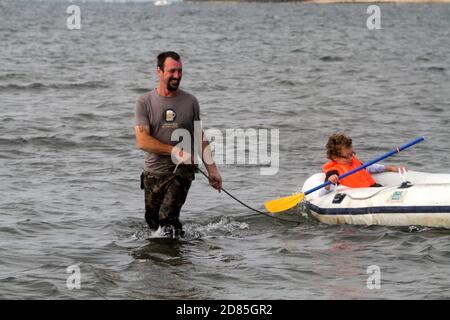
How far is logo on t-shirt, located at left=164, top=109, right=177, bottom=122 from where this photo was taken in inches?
313

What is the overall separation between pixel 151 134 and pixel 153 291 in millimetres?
1425

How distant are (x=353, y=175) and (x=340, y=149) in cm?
41

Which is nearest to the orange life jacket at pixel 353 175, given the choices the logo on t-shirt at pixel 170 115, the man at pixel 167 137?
the man at pixel 167 137

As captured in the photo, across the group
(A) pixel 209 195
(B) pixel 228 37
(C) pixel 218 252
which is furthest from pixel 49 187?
(B) pixel 228 37

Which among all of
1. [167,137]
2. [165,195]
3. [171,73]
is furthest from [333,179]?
[171,73]

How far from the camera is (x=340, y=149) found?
9805mm

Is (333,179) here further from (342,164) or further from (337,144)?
(337,144)

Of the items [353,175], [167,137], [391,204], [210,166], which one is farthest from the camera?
[353,175]

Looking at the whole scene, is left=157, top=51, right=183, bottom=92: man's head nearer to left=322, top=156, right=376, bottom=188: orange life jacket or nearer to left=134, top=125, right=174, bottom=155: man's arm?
left=134, top=125, right=174, bottom=155: man's arm

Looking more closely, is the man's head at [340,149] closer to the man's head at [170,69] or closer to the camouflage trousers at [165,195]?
the camouflage trousers at [165,195]

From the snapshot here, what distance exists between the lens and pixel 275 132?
55.2ft

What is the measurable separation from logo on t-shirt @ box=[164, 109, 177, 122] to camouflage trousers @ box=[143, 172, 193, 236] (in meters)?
0.52

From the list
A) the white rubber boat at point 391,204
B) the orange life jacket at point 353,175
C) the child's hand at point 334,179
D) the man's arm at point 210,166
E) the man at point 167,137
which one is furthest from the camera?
the orange life jacket at point 353,175

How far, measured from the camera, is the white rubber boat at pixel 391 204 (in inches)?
362
